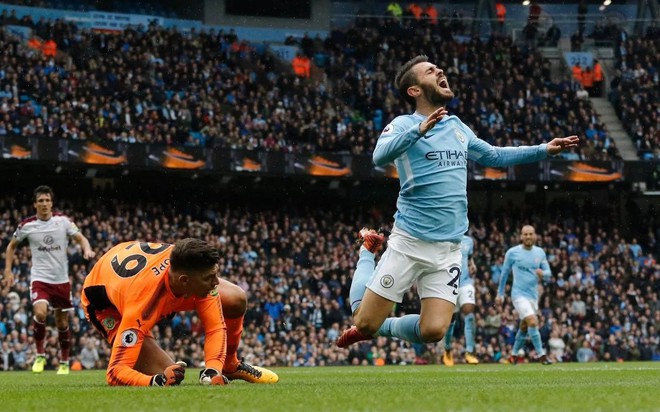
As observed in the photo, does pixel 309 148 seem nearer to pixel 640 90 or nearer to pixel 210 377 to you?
pixel 640 90

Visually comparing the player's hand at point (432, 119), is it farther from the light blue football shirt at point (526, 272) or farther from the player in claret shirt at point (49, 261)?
the light blue football shirt at point (526, 272)

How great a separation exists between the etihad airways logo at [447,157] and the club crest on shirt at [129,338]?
2.74 meters

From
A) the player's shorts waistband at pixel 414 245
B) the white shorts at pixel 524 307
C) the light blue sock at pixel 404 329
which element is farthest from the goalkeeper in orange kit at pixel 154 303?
the white shorts at pixel 524 307

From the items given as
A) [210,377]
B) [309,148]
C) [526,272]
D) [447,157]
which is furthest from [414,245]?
[309,148]

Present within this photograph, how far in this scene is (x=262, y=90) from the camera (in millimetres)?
36438

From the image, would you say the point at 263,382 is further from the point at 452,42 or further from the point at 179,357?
the point at 452,42

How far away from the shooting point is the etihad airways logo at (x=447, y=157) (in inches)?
343

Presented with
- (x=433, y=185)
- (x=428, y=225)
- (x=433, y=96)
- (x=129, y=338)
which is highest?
(x=433, y=96)

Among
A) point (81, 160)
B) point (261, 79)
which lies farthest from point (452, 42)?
point (81, 160)

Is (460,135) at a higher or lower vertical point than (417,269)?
higher

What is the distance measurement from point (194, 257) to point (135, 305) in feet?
1.88

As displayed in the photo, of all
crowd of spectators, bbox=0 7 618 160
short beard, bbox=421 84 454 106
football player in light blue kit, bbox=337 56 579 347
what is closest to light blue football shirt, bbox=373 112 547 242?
A: football player in light blue kit, bbox=337 56 579 347

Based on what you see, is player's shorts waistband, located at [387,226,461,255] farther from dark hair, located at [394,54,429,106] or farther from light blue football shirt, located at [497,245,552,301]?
light blue football shirt, located at [497,245,552,301]

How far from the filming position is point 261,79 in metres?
37.5
